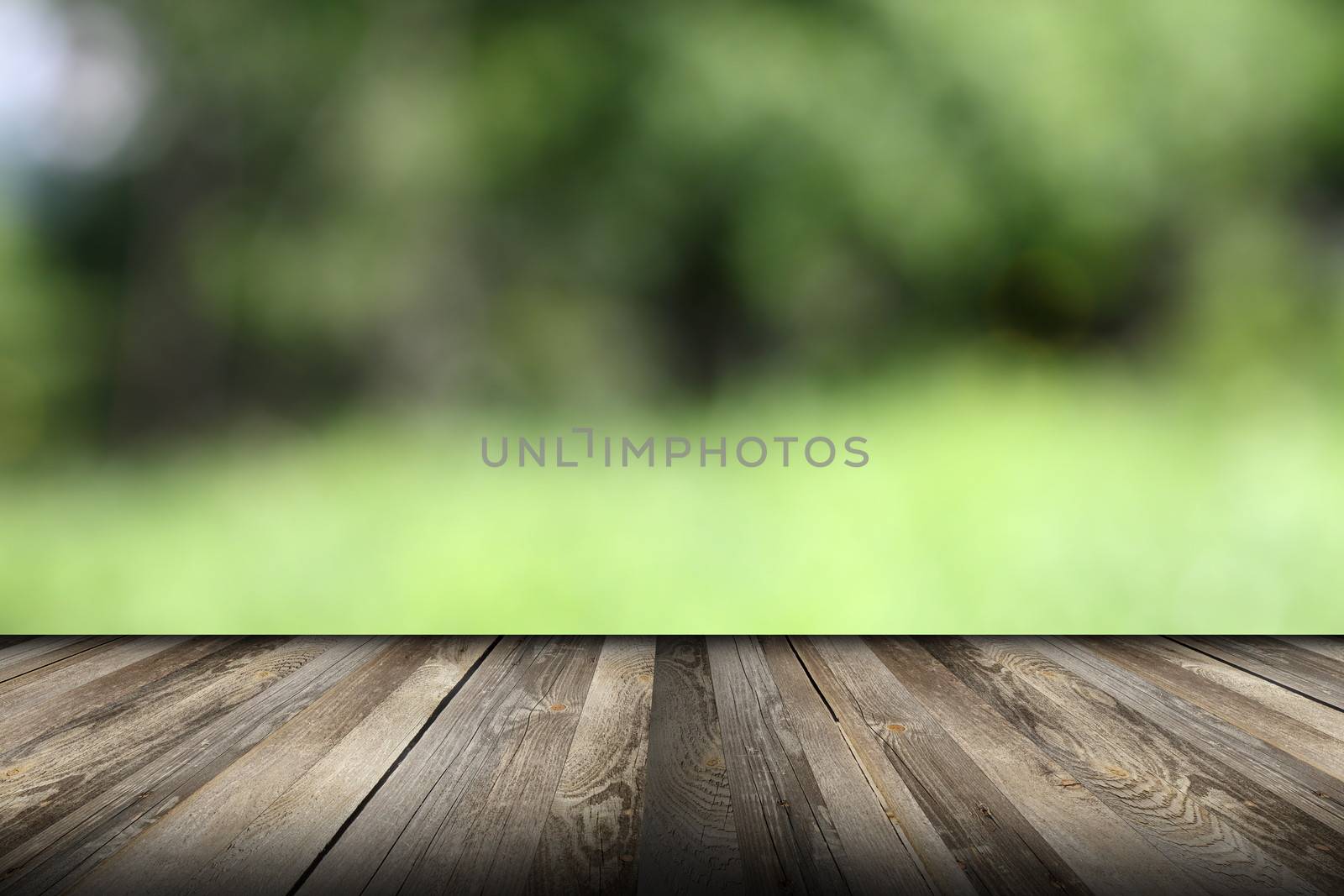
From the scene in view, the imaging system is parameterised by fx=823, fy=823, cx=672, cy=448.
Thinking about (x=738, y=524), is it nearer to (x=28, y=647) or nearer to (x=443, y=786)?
(x=443, y=786)

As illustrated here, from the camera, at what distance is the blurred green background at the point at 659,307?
2.06 m

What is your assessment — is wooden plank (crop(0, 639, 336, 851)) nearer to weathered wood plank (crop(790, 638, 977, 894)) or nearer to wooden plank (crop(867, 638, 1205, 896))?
weathered wood plank (crop(790, 638, 977, 894))

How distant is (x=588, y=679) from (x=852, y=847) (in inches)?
31.6

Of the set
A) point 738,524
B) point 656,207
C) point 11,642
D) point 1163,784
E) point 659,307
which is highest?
point 656,207

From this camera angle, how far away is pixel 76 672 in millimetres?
1770

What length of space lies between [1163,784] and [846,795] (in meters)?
0.48

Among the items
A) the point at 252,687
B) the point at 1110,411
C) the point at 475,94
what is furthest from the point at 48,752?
the point at 1110,411

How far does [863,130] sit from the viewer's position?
6.75 feet

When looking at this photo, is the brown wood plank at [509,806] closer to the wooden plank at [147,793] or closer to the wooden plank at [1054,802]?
the wooden plank at [147,793]

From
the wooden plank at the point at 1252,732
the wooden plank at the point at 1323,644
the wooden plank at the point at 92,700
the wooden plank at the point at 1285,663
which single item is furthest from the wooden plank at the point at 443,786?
the wooden plank at the point at 1323,644

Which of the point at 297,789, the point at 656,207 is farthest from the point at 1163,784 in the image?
the point at 656,207

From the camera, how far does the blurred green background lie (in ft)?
6.75

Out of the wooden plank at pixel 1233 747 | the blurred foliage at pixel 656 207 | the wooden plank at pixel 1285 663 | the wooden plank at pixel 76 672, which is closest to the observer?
the wooden plank at pixel 1233 747

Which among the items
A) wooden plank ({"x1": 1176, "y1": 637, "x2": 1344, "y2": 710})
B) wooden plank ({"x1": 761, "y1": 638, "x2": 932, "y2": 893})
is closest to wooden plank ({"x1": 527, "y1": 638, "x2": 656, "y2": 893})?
wooden plank ({"x1": 761, "y1": 638, "x2": 932, "y2": 893})
